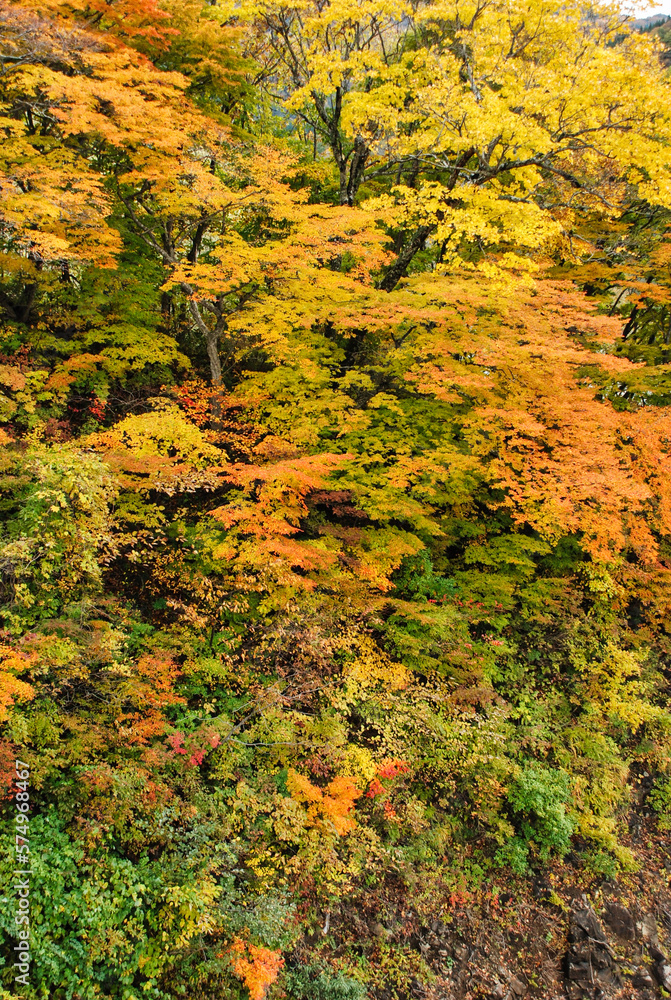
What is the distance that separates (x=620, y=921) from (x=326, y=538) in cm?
1047

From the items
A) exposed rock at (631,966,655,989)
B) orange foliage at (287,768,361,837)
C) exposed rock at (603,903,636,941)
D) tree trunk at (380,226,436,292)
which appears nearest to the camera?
orange foliage at (287,768,361,837)

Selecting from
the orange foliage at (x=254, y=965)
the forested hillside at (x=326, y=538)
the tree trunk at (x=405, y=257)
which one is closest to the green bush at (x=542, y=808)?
the forested hillside at (x=326, y=538)

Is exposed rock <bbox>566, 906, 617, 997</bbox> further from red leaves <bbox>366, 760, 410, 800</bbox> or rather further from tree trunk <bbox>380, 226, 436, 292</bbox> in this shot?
tree trunk <bbox>380, 226, 436, 292</bbox>

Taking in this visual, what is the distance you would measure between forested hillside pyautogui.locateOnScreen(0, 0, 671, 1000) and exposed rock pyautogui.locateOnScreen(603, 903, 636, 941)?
0.18 meters

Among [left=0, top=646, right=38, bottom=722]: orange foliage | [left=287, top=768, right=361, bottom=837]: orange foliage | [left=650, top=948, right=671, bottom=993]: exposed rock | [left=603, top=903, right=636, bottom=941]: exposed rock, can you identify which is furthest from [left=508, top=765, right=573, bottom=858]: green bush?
[left=0, top=646, right=38, bottom=722]: orange foliage

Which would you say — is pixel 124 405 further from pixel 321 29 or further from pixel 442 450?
pixel 321 29

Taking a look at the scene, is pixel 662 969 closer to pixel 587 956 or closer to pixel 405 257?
pixel 587 956

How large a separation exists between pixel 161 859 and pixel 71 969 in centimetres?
134

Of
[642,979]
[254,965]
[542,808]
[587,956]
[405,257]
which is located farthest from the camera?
[405,257]

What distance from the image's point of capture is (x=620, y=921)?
35.3ft

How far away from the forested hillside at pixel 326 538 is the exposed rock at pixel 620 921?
0.18m

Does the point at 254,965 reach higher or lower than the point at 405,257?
lower

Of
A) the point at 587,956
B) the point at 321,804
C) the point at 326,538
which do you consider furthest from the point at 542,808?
the point at 326,538

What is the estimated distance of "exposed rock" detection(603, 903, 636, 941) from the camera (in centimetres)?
1066
